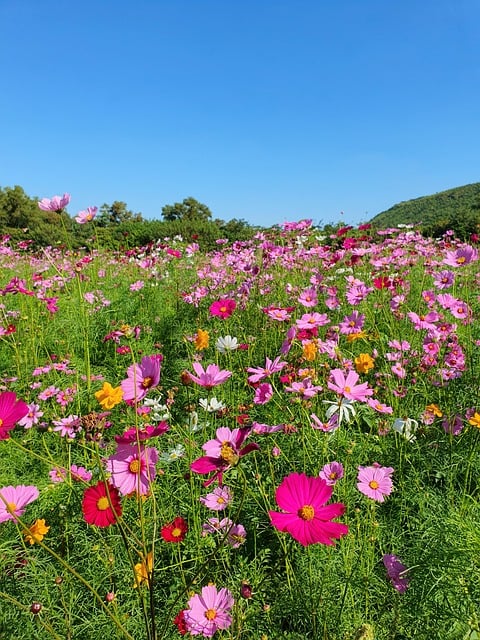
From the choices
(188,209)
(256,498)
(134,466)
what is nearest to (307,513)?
(134,466)

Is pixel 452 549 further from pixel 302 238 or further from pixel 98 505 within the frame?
pixel 302 238

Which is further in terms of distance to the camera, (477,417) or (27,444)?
(27,444)

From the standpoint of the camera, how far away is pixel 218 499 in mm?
1146

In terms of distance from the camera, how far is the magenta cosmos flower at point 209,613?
826 millimetres

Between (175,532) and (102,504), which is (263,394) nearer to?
(175,532)

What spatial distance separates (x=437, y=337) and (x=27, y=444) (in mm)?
1904

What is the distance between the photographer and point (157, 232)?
1310 centimetres

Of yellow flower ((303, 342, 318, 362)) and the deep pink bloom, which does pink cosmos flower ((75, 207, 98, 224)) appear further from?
the deep pink bloom

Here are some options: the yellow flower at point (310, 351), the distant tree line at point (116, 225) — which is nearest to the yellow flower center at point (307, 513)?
the yellow flower at point (310, 351)

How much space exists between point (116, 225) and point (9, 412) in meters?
16.9

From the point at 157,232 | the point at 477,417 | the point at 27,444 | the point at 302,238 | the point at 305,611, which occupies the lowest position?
the point at 305,611

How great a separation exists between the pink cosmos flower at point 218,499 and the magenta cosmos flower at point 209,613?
0.27m

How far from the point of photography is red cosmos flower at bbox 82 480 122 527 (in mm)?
690

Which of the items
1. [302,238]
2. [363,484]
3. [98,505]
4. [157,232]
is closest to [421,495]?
[363,484]
